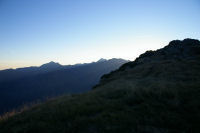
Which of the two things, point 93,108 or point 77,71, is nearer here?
point 93,108

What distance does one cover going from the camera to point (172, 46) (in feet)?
105

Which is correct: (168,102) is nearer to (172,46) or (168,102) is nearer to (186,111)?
(186,111)

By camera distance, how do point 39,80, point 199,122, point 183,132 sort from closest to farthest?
point 183,132 → point 199,122 → point 39,80

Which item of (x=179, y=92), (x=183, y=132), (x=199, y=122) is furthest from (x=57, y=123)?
(x=179, y=92)

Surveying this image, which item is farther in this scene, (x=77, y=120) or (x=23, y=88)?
(x=23, y=88)

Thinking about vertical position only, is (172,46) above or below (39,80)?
above

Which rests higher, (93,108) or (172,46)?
(172,46)

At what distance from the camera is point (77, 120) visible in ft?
18.0

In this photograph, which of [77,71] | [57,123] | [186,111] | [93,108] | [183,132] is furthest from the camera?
[77,71]

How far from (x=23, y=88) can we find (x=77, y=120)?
176 meters

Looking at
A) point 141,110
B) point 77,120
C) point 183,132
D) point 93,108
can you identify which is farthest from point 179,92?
point 77,120

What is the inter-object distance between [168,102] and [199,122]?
208 cm

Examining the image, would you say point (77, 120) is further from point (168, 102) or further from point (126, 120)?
point (168, 102)

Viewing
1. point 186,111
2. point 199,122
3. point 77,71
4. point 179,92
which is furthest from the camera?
point 77,71
